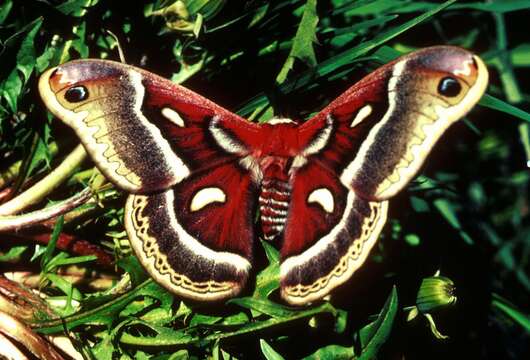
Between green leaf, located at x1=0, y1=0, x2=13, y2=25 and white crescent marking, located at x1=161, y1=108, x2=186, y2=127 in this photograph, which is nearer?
white crescent marking, located at x1=161, y1=108, x2=186, y2=127

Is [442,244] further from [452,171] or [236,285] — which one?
[236,285]

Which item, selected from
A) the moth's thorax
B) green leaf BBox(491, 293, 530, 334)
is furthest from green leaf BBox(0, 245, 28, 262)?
green leaf BBox(491, 293, 530, 334)

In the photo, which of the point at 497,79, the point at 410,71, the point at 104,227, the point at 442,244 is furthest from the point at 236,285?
the point at 497,79

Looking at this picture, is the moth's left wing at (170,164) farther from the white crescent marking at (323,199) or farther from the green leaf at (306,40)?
the green leaf at (306,40)

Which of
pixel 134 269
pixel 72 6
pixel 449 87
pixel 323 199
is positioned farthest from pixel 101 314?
pixel 449 87

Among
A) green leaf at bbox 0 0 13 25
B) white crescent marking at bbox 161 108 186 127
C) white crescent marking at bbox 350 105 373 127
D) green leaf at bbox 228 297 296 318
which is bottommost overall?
green leaf at bbox 228 297 296 318

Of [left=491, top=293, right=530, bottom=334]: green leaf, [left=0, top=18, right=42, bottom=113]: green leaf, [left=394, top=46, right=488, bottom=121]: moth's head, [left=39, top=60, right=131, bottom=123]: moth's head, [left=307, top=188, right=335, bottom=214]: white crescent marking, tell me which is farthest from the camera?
[left=491, top=293, right=530, bottom=334]: green leaf

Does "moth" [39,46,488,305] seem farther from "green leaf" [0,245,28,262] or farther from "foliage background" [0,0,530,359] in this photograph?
"green leaf" [0,245,28,262]
